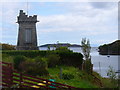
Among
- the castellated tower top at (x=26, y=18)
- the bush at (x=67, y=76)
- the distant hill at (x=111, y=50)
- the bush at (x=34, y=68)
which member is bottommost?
the bush at (x=67, y=76)

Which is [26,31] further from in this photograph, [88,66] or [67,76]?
[67,76]

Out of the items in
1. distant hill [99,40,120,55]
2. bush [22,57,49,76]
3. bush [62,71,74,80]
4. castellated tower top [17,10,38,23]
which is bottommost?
bush [62,71,74,80]

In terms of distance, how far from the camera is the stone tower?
23.4 metres

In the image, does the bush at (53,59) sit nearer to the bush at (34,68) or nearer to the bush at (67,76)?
the bush at (34,68)

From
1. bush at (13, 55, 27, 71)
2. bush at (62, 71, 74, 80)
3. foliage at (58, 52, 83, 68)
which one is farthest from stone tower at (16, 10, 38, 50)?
bush at (62, 71, 74, 80)

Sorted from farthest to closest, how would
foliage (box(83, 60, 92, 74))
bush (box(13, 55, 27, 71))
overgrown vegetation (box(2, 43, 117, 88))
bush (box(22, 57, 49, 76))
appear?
foliage (box(83, 60, 92, 74)), bush (box(13, 55, 27, 71)), overgrown vegetation (box(2, 43, 117, 88)), bush (box(22, 57, 49, 76))

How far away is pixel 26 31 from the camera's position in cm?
2330

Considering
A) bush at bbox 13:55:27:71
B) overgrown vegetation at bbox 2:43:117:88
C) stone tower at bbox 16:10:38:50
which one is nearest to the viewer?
overgrown vegetation at bbox 2:43:117:88

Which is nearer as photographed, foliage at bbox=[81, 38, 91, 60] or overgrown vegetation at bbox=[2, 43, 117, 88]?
overgrown vegetation at bbox=[2, 43, 117, 88]

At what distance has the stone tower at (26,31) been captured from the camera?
23.4 metres

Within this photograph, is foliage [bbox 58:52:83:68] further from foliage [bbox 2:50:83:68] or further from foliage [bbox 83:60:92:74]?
foliage [bbox 83:60:92:74]

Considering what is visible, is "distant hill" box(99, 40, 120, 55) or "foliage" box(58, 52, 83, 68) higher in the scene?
"distant hill" box(99, 40, 120, 55)

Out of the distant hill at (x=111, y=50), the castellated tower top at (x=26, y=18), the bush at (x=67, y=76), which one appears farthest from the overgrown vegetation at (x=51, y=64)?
the distant hill at (x=111, y=50)

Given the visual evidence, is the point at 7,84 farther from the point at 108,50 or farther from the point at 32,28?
the point at 108,50
